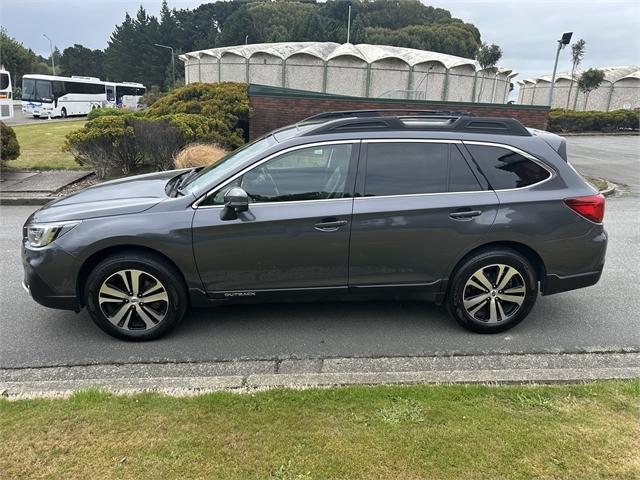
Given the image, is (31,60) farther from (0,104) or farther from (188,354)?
(188,354)

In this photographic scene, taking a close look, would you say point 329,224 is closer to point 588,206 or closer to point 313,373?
point 313,373

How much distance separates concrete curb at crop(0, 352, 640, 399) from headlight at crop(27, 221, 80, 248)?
95 cm

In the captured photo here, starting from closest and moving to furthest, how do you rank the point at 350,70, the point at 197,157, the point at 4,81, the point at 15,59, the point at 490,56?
the point at 197,157, the point at 4,81, the point at 350,70, the point at 490,56, the point at 15,59

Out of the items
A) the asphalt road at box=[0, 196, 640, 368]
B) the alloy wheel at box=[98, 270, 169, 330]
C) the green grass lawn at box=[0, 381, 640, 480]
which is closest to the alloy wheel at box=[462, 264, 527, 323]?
the asphalt road at box=[0, 196, 640, 368]

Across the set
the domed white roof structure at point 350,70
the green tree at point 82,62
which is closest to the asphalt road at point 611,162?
the domed white roof structure at point 350,70

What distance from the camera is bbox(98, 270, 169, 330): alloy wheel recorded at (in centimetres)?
372

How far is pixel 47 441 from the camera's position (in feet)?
8.30

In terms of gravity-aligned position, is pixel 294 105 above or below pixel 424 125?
above

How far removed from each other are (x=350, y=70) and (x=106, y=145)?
1003 inches

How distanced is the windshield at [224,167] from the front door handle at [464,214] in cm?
158

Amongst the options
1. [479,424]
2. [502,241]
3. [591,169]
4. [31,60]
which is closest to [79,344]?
[479,424]

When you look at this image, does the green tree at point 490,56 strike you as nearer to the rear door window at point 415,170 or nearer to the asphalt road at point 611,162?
the asphalt road at point 611,162

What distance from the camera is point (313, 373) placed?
3.42 m

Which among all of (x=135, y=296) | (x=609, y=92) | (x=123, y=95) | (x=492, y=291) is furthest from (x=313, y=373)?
(x=609, y=92)
